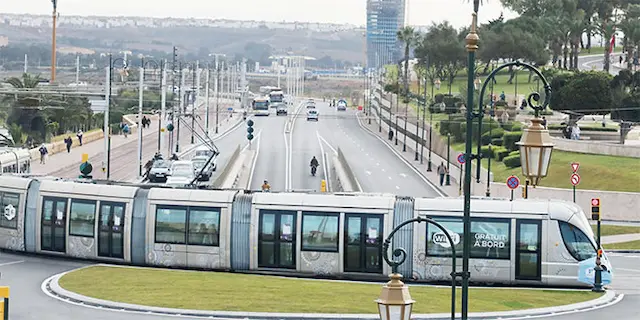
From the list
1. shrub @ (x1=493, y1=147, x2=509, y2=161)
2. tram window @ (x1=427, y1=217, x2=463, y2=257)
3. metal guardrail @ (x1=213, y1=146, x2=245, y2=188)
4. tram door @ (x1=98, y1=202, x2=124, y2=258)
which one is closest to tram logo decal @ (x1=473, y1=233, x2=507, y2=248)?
tram window @ (x1=427, y1=217, x2=463, y2=257)

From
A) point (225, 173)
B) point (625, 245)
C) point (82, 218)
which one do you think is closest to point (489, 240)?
point (82, 218)

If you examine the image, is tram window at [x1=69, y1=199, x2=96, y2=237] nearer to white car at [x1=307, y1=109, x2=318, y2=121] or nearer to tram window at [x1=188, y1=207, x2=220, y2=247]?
tram window at [x1=188, y1=207, x2=220, y2=247]

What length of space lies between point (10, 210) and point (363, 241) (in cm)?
1313

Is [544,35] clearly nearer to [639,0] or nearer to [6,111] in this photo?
[639,0]

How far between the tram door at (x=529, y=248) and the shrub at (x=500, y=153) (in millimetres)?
45734

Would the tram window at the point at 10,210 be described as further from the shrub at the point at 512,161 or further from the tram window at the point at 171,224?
the shrub at the point at 512,161

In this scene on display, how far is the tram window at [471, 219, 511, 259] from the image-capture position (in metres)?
37.6

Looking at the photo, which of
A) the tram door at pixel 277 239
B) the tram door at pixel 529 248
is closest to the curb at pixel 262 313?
the tram door at pixel 529 248

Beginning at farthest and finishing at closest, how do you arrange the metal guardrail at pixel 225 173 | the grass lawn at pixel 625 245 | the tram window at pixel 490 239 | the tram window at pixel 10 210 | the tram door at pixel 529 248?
1. the metal guardrail at pixel 225 173
2. the grass lawn at pixel 625 245
3. the tram window at pixel 10 210
4. the tram window at pixel 490 239
5. the tram door at pixel 529 248

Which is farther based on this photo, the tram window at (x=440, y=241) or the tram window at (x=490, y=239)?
the tram window at (x=440, y=241)

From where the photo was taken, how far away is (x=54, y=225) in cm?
4150

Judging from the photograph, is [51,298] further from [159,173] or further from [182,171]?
[159,173]

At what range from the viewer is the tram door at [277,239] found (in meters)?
38.7

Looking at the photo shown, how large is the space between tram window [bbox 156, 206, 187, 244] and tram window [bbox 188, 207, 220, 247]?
0.87 feet
